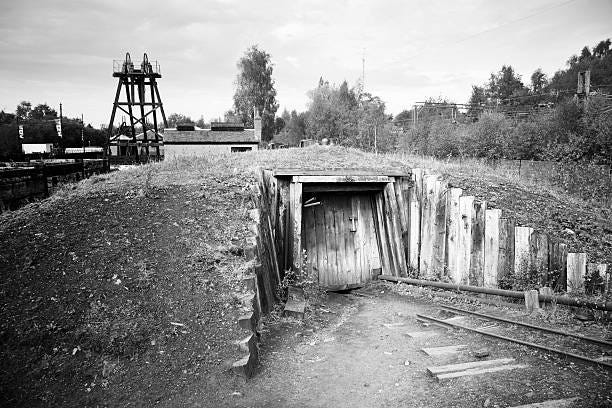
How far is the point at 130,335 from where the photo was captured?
5.78 m

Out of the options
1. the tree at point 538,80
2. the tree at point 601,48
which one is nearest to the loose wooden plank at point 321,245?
the tree at point 538,80

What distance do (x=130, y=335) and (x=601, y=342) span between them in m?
6.46

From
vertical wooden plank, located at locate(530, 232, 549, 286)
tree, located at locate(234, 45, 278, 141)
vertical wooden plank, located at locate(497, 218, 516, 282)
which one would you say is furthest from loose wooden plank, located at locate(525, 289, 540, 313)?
tree, located at locate(234, 45, 278, 141)

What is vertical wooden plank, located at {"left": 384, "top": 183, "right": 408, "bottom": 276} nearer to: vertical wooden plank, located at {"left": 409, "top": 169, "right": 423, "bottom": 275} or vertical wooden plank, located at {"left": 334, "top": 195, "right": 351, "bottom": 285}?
vertical wooden plank, located at {"left": 409, "top": 169, "right": 423, "bottom": 275}

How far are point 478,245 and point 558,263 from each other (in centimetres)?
167

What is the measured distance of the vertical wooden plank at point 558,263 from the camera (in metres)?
7.91

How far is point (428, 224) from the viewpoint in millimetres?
10969

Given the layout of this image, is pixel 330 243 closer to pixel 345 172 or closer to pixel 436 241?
pixel 345 172

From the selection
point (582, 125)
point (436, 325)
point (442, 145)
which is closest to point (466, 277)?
point (436, 325)

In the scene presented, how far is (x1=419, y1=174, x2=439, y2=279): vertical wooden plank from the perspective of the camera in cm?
1079

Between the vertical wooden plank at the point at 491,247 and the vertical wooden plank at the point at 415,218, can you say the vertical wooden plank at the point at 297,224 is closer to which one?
the vertical wooden plank at the point at 415,218

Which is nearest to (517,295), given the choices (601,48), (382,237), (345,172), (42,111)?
(382,237)

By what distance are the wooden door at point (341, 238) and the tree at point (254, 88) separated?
112 feet

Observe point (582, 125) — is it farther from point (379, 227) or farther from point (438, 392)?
point (438, 392)
